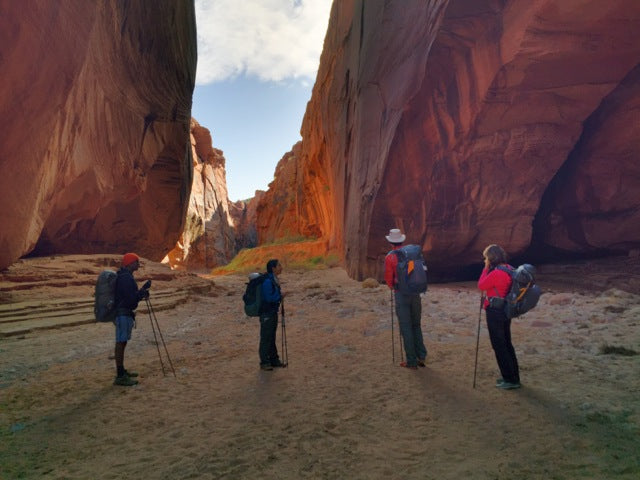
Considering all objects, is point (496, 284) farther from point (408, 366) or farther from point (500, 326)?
point (408, 366)

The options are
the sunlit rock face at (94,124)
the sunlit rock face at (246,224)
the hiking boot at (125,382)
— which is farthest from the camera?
the sunlit rock face at (246,224)

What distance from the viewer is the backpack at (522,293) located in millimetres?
4586

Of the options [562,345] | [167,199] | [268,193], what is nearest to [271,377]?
[562,345]

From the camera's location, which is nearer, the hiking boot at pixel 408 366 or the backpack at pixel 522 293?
the backpack at pixel 522 293

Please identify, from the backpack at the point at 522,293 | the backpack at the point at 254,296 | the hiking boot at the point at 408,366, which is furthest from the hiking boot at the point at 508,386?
the backpack at the point at 254,296

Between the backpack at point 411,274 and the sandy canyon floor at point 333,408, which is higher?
the backpack at point 411,274

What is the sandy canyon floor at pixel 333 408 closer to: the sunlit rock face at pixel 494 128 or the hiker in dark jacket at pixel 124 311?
the hiker in dark jacket at pixel 124 311

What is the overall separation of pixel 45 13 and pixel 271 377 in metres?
8.30

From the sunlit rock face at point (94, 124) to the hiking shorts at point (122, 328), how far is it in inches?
214

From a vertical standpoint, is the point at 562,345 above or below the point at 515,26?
below

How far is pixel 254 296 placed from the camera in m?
6.21

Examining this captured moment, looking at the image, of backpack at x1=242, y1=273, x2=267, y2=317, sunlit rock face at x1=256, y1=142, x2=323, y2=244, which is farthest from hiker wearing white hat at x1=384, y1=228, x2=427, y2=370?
sunlit rock face at x1=256, y1=142, x2=323, y2=244

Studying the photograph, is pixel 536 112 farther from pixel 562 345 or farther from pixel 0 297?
pixel 0 297

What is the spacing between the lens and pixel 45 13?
25.0 feet
